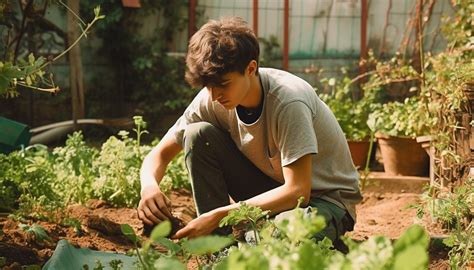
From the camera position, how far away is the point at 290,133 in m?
3.12

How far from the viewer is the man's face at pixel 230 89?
3.04 meters

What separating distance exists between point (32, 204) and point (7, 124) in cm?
154

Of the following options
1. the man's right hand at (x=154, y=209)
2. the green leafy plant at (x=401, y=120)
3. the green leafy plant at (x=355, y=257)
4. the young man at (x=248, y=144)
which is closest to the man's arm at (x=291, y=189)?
the young man at (x=248, y=144)

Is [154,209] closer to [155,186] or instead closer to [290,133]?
[155,186]

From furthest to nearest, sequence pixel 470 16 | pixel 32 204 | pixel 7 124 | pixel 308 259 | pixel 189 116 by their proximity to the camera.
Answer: pixel 470 16
pixel 7 124
pixel 32 204
pixel 189 116
pixel 308 259

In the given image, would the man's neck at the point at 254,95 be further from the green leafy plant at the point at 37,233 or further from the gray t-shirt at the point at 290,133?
the green leafy plant at the point at 37,233

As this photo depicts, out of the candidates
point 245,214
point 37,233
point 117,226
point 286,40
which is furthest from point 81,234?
point 286,40

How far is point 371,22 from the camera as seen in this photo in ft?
27.9

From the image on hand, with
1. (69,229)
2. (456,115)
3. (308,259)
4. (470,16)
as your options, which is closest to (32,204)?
(69,229)

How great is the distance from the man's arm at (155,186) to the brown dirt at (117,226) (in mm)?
244

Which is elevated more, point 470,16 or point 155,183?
point 470,16

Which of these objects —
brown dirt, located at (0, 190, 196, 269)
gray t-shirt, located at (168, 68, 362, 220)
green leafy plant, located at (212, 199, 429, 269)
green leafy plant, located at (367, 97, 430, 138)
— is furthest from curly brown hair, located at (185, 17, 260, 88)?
green leafy plant, located at (367, 97, 430, 138)

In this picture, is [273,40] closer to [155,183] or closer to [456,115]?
[456,115]

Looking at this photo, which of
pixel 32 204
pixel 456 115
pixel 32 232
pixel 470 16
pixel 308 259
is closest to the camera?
pixel 308 259
